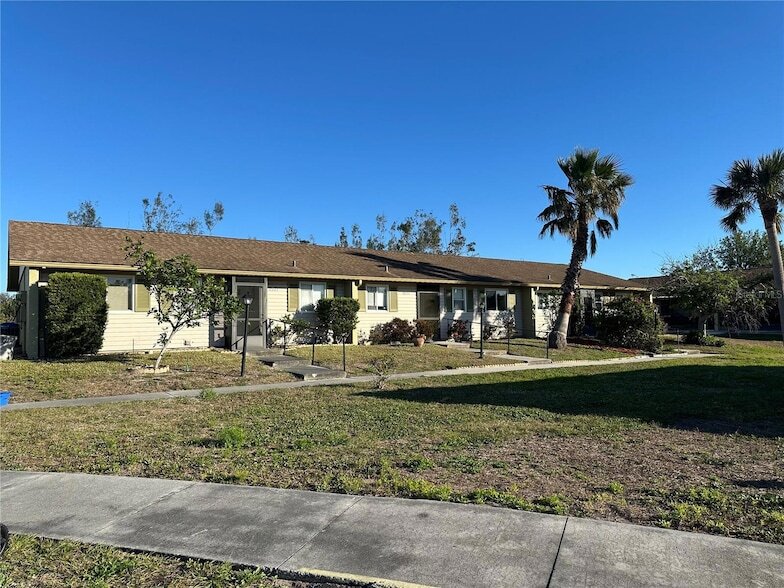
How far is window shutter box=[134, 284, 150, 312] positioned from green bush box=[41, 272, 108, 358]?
1.83 meters

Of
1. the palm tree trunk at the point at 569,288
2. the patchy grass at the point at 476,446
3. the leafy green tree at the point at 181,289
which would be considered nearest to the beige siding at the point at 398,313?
the palm tree trunk at the point at 569,288

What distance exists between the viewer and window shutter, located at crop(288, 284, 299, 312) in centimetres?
2006

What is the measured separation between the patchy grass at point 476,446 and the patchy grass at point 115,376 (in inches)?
74.5

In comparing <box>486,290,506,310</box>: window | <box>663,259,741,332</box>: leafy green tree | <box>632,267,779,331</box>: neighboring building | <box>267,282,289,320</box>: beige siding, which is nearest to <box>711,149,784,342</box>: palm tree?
<box>663,259,741,332</box>: leafy green tree

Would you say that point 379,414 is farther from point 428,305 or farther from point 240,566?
point 428,305

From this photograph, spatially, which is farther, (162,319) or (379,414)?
(162,319)

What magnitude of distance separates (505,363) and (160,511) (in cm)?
1423

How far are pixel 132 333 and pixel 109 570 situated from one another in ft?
48.2

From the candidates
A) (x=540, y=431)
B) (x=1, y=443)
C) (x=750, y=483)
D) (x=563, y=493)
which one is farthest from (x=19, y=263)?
(x=750, y=483)

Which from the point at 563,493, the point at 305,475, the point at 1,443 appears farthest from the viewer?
the point at 1,443

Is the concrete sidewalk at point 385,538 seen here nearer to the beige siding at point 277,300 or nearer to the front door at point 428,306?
the beige siding at point 277,300

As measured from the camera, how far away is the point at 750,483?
518 cm

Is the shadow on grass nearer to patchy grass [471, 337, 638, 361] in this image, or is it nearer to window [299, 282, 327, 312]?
patchy grass [471, 337, 638, 361]

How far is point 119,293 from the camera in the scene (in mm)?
16875
